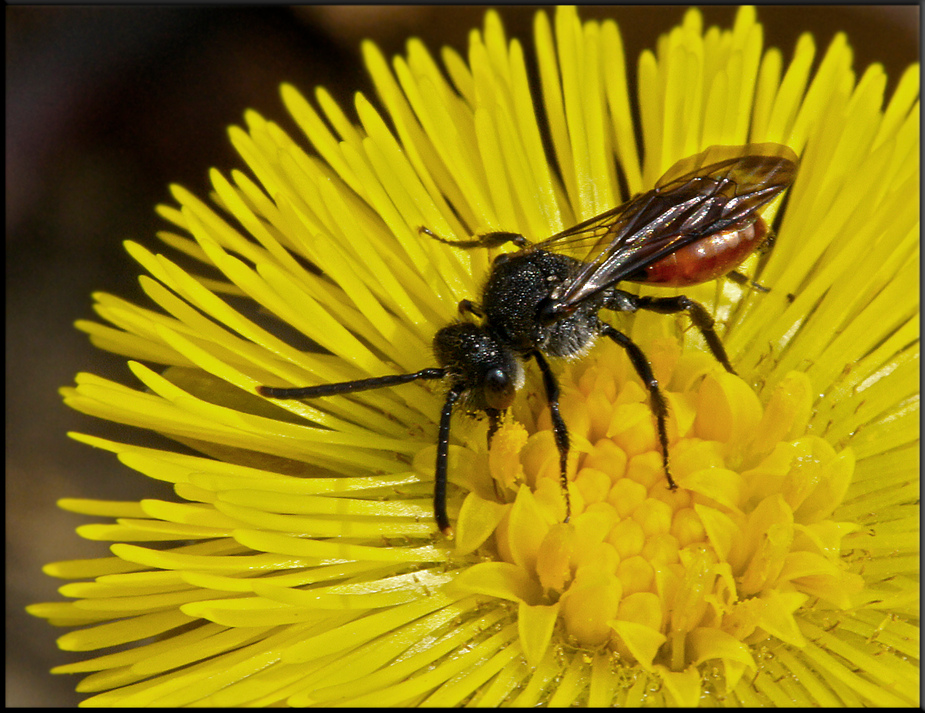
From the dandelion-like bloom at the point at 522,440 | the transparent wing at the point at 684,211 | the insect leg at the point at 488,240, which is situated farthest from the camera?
the insect leg at the point at 488,240

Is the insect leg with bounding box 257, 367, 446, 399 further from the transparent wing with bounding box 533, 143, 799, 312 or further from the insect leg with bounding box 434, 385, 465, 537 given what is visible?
the transparent wing with bounding box 533, 143, 799, 312

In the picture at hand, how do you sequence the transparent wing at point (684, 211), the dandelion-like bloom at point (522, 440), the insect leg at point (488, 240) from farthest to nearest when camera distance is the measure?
1. the insect leg at point (488, 240)
2. the transparent wing at point (684, 211)
3. the dandelion-like bloom at point (522, 440)

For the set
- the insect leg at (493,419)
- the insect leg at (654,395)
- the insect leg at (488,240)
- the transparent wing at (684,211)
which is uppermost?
the insect leg at (488,240)

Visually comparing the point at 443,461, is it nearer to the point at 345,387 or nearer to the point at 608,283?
the point at 345,387

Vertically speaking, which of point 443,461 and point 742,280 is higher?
point 742,280

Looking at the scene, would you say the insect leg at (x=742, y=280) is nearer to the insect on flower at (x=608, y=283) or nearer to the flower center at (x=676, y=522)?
the insect on flower at (x=608, y=283)

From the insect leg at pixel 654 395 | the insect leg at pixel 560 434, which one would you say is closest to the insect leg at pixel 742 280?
the insect leg at pixel 654 395

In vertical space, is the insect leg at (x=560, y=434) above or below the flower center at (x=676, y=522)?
above

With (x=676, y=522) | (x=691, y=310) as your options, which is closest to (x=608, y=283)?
(x=691, y=310)
